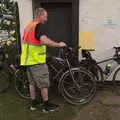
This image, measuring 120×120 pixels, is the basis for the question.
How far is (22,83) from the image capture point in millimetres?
6309

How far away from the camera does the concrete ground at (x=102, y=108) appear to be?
5318 millimetres

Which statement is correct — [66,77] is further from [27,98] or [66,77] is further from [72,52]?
[27,98]

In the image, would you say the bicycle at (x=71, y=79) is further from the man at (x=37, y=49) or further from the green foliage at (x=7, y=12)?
the green foliage at (x=7, y=12)

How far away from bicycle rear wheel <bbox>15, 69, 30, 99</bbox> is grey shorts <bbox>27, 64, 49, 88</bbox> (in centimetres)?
74

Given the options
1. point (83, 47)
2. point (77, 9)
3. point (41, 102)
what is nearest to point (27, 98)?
point (41, 102)

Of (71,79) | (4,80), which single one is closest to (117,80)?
(71,79)

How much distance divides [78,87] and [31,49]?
1310mm

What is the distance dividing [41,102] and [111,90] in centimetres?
181

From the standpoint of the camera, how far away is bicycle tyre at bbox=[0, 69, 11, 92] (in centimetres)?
676

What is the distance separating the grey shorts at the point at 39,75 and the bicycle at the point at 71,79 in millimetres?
409

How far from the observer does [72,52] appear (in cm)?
604

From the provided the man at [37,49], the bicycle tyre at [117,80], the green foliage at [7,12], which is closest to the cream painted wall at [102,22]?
the bicycle tyre at [117,80]

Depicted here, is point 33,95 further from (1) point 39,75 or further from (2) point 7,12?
(2) point 7,12

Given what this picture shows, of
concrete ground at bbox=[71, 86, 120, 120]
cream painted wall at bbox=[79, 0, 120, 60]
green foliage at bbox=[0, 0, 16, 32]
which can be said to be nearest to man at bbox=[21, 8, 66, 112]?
concrete ground at bbox=[71, 86, 120, 120]
